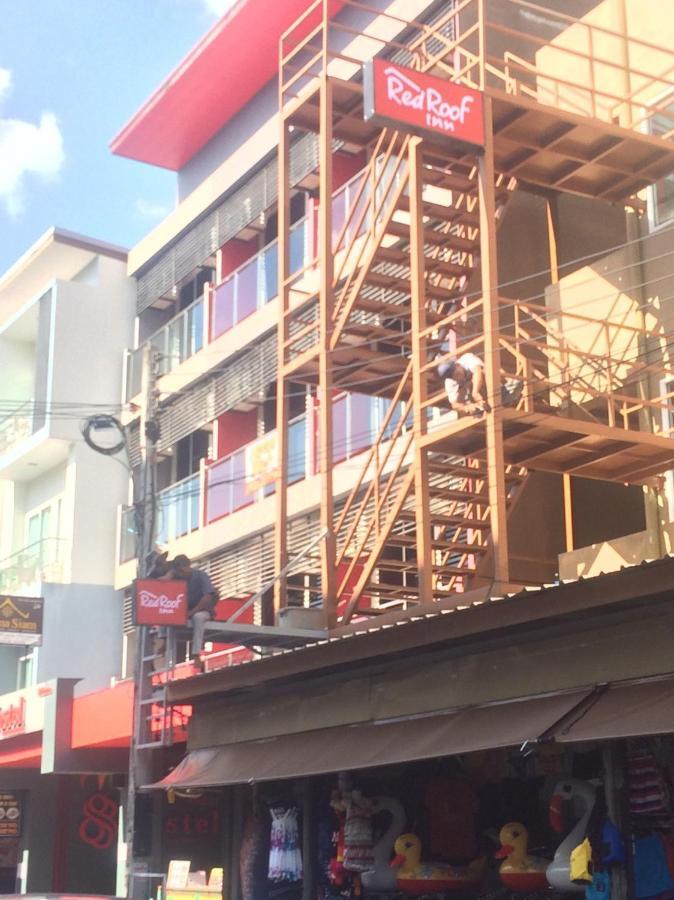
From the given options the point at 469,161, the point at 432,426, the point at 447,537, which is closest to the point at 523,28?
the point at 469,161

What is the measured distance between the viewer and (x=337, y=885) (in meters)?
13.6

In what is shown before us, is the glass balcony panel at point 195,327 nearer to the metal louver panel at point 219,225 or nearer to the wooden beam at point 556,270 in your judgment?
the metal louver panel at point 219,225

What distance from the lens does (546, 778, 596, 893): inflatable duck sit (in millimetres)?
10539

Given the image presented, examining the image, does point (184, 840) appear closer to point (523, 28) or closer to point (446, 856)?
point (446, 856)

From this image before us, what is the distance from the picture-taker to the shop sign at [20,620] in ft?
87.4

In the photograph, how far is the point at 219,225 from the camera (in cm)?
2725

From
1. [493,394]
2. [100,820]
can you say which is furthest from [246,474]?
[493,394]

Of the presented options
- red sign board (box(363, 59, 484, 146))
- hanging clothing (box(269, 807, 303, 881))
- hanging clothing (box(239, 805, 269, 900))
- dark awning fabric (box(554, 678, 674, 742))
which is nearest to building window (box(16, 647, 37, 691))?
hanging clothing (box(239, 805, 269, 900))

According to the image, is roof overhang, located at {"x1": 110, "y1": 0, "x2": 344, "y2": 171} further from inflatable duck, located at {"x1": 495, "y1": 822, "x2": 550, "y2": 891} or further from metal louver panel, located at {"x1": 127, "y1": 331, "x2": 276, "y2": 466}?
→ inflatable duck, located at {"x1": 495, "y1": 822, "x2": 550, "y2": 891}

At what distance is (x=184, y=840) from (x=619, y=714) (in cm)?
1103

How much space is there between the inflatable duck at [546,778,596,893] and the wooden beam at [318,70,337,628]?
14.7ft

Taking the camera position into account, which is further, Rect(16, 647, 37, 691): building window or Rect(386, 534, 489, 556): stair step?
Rect(16, 647, 37, 691): building window

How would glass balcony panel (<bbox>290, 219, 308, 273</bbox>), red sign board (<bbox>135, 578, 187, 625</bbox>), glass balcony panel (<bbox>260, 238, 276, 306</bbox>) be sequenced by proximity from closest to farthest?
1. red sign board (<bbox>135, 578, 187, 625</bbox>)
2. glass balcony panel (<bbox>290, 219, 308, 273</bbox>)
3. glass balcony panel (<bbox>260, 238, 276, 306</bbox>)

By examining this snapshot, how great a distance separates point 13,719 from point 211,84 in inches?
507
